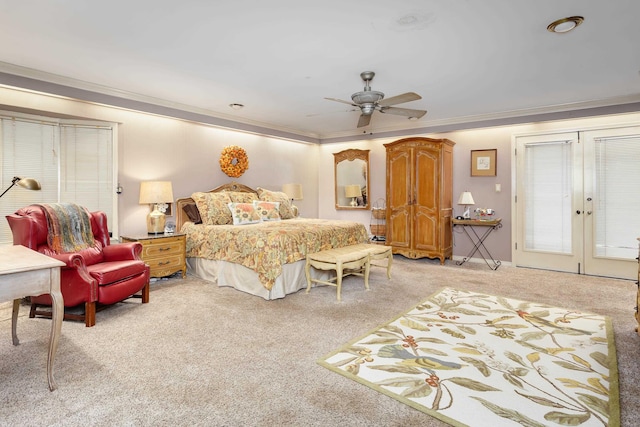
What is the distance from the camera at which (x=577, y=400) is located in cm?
201

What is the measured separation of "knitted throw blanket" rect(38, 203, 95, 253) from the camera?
3.41 meters

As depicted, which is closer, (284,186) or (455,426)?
(455,426)

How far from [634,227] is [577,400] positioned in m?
4.22

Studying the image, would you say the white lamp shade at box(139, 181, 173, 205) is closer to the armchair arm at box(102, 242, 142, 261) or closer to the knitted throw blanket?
the knitted throw blanket

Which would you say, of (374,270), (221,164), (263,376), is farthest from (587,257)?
(221,164)

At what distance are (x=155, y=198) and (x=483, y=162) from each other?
5.26 metres

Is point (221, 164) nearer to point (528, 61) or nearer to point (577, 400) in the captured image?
point (528, 61)

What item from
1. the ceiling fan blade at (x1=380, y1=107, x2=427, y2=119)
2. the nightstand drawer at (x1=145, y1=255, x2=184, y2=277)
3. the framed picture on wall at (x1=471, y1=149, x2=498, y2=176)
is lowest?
the nightstand drawer at (x1=145, y1=255, x2=184, y2=277)

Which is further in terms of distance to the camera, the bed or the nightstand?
the nightstand

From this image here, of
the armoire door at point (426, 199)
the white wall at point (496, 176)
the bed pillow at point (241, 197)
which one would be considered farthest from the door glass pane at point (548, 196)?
the bed pillow at point (241, 197)

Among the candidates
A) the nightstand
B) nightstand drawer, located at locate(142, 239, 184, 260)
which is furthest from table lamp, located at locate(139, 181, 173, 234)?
nightstand drawer, located at locate(142, 239, 184, 260)

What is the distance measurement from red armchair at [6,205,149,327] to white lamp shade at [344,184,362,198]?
4673 millimetres

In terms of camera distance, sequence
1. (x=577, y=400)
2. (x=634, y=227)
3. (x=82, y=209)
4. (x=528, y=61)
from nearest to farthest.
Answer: (x=577, y=400) → (x=528, y=61) → (x=82, y=209) → (x=634, y=227)

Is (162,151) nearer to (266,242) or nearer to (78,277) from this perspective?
(266,242)
